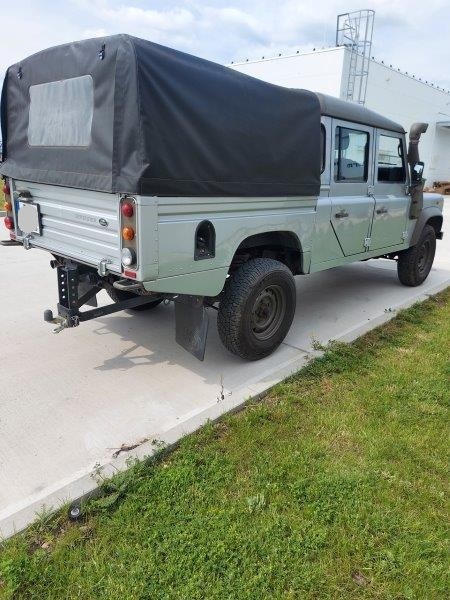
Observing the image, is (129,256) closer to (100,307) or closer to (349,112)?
(100,307)

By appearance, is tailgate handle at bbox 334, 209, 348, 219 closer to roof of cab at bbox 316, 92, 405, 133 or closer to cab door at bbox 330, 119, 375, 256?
cab door at bbox 330, 119, 375, 256

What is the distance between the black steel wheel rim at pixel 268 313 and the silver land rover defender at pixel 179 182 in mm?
15

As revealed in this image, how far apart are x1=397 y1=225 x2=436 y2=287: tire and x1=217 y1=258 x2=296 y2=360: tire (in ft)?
9.78

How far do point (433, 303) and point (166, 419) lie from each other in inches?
163

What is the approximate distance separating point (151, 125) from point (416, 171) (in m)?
4.11

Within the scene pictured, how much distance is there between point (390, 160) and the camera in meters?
5.40

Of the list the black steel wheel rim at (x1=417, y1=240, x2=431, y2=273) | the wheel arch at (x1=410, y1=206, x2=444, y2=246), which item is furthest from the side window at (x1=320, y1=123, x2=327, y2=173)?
the black steel wheel rim at (x1=417, y1=240, x2=431, y2=273)

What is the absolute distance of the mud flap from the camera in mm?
3539

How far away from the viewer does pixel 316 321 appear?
5.11 m

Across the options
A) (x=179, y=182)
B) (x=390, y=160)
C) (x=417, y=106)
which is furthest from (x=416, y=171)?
(x=417, y=106)

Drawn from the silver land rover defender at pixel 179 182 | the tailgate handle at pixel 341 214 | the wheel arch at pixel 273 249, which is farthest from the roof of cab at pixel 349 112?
the wheel arch at pixel 273 249

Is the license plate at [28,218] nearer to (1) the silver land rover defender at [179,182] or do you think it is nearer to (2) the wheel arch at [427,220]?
(1) the silver land rover defender at [179,182]

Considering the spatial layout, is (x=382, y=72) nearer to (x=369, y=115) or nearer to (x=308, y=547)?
(x=369, y=115)

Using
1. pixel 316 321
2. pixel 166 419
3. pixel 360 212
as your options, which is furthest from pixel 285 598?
pixel 360 212
